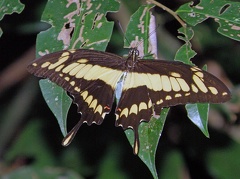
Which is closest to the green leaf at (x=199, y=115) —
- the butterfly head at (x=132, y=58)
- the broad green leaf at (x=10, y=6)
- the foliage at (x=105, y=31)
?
the foliage at (x=105, y=31)

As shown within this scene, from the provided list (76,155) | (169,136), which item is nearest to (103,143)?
(76,155)

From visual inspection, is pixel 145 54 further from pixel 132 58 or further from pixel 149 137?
pixel 149 137

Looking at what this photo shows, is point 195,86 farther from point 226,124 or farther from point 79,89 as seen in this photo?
point 226,124

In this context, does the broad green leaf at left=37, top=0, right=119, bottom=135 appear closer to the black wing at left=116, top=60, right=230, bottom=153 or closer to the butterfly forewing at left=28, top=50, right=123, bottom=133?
the butterfly forewing at left=28, top=50, right=123, bottom=133

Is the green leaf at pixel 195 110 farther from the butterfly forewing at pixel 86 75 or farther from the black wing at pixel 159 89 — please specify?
the butterfly forewing at pixel 86 75

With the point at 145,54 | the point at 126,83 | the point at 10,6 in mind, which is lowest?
the point at 126,83

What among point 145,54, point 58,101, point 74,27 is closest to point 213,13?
point 145,54
